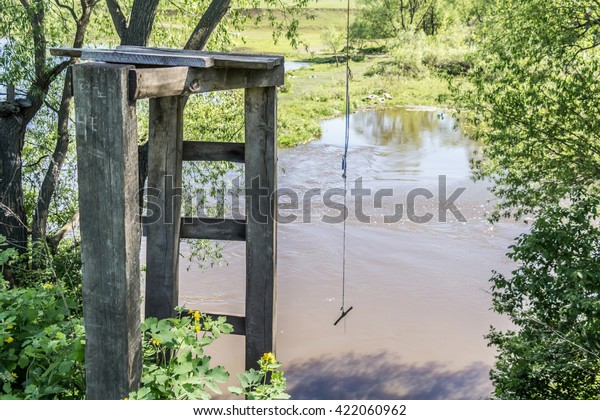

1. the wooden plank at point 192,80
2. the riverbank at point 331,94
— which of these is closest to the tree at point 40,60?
the wooden plank at point 192,80

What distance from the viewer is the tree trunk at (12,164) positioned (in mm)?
6734

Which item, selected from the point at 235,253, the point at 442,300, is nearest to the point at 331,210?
the point at 235,253

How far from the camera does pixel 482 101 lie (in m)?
8.14

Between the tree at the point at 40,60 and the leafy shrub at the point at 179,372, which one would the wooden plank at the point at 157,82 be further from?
the tree at the point at 40,60

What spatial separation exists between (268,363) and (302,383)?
205 inches

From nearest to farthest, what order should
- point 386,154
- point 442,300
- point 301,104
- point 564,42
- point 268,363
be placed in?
point 268,363
point 564,42
point 442,300
point 386,154
point 301,104

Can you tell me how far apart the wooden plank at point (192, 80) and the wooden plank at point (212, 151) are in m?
0.40

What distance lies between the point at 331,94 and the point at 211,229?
22.3m

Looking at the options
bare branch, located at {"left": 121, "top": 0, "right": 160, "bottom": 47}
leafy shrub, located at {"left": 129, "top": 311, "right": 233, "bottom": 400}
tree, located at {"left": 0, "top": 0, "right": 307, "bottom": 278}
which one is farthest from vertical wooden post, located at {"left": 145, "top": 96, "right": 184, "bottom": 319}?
bare branch, located at {"left": 121, "top": 0, "right": 160, "bottom": 47}

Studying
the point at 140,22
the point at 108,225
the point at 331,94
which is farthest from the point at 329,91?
the point at 108,225

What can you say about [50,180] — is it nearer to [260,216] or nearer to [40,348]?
[260,216]

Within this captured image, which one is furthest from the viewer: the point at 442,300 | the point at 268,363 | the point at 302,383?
the point at 442,300

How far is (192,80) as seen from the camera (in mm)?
3086

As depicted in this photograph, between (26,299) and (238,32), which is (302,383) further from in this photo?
(26,299)
